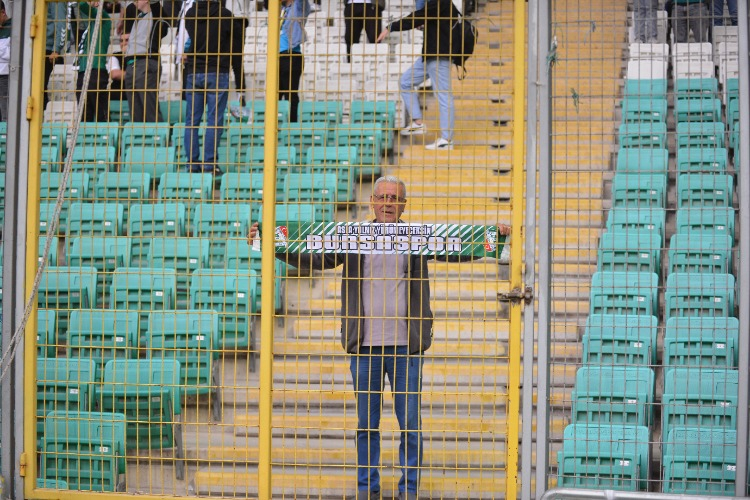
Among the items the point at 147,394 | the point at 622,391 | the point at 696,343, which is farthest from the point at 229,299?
the point at 696,343

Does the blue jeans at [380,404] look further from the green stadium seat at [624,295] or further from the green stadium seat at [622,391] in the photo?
the green stadium seat at [624,295]

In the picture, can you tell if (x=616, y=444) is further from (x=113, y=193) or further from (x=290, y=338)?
(x=113, y=193)

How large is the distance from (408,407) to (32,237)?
6.55 feet

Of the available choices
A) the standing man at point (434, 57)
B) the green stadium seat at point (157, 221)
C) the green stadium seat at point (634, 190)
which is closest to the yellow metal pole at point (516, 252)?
the standing man at point (434, 57)

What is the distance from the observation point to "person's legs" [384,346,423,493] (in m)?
5.16

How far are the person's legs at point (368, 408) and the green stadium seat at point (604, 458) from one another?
3.05ft

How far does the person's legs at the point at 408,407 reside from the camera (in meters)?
5.16

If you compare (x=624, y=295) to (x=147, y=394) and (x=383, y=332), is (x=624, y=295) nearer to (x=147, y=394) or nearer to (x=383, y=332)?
(x=383, y=332)

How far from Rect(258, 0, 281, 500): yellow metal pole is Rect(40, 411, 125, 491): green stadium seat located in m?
0.79

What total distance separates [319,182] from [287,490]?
3698 millimetres

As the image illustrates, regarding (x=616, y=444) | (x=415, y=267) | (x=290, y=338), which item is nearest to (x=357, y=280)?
(x=415, y=267)

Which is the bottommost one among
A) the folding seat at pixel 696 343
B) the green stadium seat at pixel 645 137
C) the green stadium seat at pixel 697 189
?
the folding seat at pixel 696 343

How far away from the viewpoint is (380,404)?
536cm

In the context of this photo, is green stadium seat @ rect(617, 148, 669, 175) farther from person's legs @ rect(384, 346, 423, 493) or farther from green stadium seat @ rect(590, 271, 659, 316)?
person's legs @ rect(384, 346, 423, 493)
